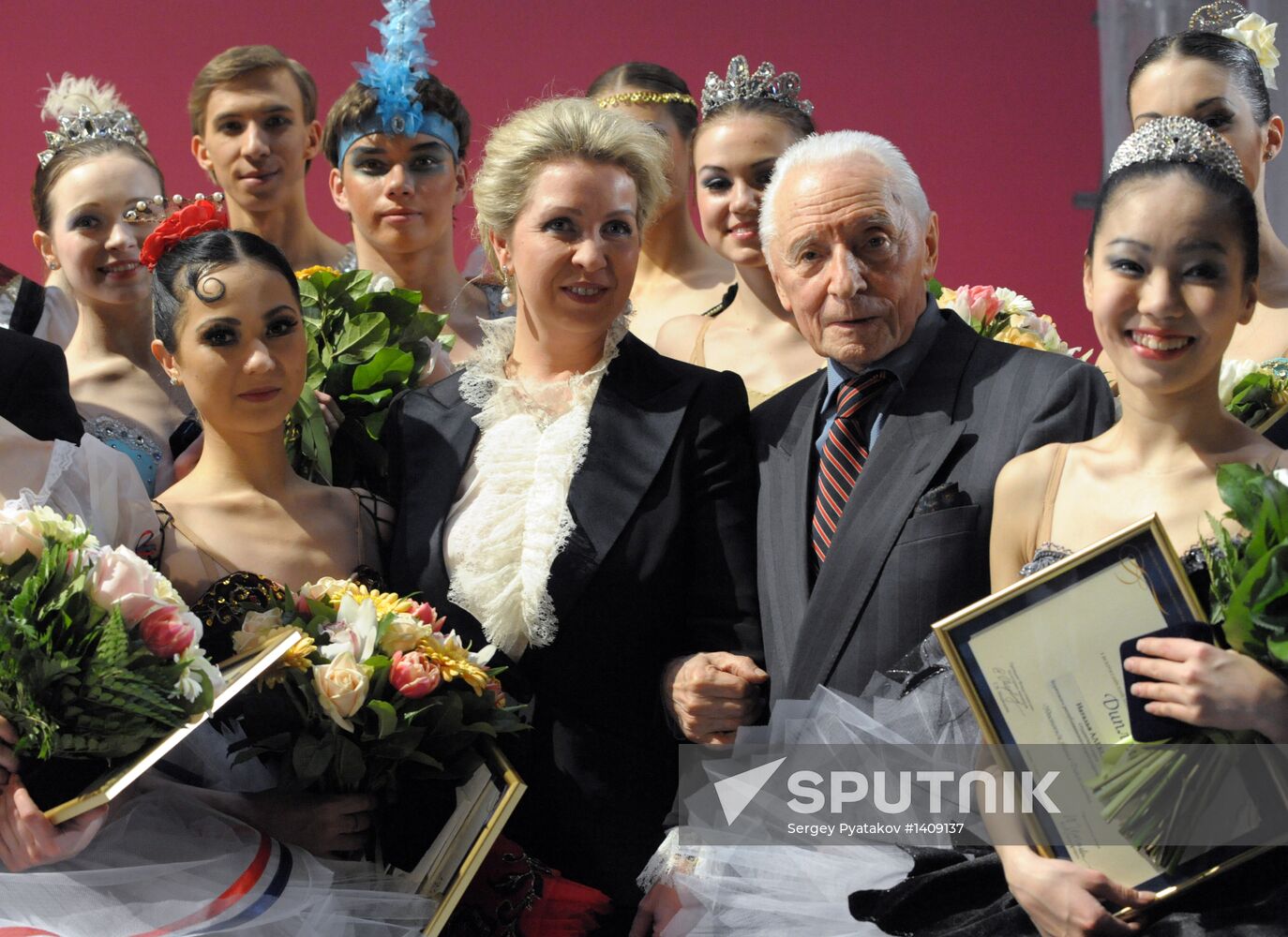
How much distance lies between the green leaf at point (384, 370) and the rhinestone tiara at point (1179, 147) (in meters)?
1.38

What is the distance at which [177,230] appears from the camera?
8.80 feet

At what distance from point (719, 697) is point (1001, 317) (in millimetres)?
1130

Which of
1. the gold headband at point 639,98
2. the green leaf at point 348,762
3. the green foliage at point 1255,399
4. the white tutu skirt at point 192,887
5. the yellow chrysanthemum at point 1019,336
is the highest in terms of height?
the gold headband at point 639,98

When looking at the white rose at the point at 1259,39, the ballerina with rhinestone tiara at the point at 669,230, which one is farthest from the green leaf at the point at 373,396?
the white rose at the point at 1259,39

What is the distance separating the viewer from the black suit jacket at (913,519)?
2.22 m

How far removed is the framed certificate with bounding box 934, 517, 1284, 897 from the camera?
1.81 meters

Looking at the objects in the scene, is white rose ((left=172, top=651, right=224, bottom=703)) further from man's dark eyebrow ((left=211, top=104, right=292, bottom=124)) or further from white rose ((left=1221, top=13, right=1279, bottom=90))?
white rose ((left=1221, top=13, right=1279, bottom=90))

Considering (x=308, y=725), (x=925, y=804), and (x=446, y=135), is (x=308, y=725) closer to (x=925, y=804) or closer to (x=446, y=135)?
(x=925, y=804)

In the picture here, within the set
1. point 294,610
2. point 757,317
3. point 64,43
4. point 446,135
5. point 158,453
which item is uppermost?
point 64,43

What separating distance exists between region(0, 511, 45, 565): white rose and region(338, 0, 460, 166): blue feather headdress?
1740 mm

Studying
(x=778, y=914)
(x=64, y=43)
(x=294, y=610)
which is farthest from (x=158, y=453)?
(x=64, y=43)

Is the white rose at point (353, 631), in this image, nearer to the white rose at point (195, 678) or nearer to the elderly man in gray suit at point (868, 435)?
the white rose at point (195, 678)

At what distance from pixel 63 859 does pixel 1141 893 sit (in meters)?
1.30

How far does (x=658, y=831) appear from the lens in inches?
98.2
